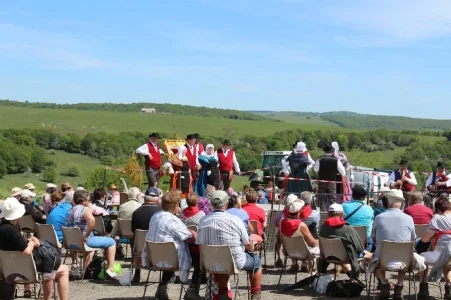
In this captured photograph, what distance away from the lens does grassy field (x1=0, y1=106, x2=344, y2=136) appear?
11419cm

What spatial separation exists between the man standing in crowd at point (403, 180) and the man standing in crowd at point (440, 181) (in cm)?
148

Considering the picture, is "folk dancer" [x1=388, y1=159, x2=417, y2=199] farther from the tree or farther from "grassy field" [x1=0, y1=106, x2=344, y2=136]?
"grassy field" [x1=0, y1=106, x2=344, y2=136]

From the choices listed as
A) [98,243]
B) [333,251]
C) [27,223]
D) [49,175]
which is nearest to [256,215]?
→ [333,251]

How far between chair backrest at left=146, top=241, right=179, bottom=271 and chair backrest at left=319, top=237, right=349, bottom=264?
189 cm

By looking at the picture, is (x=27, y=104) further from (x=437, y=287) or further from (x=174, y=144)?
(x=437, y=287)

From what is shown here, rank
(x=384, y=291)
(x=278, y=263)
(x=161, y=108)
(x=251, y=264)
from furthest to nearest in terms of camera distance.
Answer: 1. (x=161, y=108)
2. (x=278, y=263)
3. (x=384, y=291)
4. (x=251, y=264)

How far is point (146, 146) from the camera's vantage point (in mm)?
17484

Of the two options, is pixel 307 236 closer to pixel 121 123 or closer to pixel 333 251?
pixel 333 251

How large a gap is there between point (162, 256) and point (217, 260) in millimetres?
929

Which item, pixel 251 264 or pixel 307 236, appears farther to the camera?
pixel 307 236

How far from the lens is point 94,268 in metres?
11.1

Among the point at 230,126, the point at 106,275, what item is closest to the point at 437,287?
the point at 106,275

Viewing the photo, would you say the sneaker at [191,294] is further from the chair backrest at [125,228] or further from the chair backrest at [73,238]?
the chair backrest at [125,228]

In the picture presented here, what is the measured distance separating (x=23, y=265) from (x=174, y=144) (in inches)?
536
